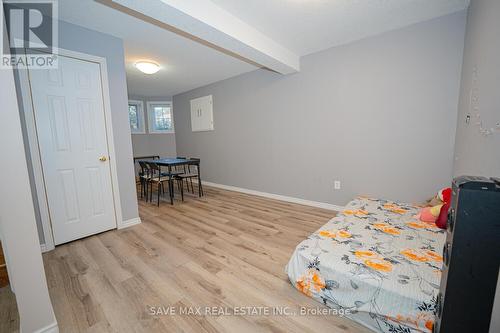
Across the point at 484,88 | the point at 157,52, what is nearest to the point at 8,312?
the point at 157,52

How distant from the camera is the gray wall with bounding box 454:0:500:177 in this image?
1.14 meters

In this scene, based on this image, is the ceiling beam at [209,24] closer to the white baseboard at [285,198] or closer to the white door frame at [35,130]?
the white door frame at [35,130]

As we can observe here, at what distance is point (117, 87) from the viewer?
2.59 m

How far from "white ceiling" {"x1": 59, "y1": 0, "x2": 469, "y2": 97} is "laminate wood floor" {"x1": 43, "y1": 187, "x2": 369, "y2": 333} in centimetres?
249

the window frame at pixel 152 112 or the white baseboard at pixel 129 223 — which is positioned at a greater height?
the window frame at pixel 152 112

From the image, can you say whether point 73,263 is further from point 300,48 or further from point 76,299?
point 300,48

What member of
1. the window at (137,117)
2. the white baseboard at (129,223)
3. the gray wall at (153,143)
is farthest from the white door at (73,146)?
the window at (137,117)

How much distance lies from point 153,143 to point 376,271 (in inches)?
252

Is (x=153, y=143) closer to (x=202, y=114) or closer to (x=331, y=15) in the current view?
(x=202, y=114)

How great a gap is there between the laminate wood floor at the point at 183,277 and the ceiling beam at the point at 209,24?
225 centimetres

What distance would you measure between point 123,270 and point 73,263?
58 cm

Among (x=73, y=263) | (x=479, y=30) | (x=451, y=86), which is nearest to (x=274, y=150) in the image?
(x=451, y=86)

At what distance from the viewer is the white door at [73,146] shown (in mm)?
2156

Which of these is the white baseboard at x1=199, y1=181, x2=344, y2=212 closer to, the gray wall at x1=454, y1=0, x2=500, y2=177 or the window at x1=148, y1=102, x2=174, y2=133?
the gray wall at x1=454, y1=0, x2=500, y2=177
